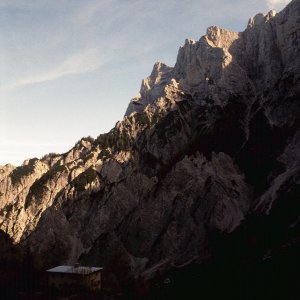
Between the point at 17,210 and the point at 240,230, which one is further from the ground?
the point at 17,210

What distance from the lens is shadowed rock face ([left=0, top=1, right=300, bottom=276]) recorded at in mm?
114000

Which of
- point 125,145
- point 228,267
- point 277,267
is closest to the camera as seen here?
point 277,267

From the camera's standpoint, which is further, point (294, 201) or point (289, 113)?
point (289, 113)

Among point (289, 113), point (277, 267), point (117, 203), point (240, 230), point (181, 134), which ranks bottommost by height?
point (277, 267)

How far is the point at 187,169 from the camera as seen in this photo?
12950 cm

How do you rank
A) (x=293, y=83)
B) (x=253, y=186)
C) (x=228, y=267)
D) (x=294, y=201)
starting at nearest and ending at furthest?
(x=228, y=267)
(x=294, y=201)
(x=253, y=186)
(x=293, y=83)

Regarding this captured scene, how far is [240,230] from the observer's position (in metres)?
102

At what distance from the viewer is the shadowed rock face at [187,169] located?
11400 centimetres

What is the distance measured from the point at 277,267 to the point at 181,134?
82.9 m

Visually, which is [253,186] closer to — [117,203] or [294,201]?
[294,201]

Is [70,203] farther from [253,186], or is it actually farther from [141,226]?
[253,186]


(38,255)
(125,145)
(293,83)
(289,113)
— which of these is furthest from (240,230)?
(125,145)

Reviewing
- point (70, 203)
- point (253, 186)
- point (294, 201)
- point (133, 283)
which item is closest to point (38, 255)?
point (70, 203)

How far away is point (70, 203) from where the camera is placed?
488 ft
